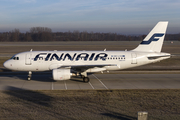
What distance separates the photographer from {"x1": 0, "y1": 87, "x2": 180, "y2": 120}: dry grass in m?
13.6

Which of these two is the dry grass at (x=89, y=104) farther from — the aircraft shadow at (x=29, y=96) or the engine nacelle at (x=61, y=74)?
the engine nacelle at (x=61, y=74)

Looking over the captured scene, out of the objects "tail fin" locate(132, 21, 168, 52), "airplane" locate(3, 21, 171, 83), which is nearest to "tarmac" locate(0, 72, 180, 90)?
"airplane" locate(3, 21, 171, 83)

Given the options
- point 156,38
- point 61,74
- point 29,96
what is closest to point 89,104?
point 29,96

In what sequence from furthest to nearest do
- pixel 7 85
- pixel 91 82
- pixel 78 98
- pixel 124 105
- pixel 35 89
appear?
pixel 91 82 < pixel 7 85 < pixel 35 89 < pixel 78 98 < pixel 124 105

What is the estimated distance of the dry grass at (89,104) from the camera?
13.6 m

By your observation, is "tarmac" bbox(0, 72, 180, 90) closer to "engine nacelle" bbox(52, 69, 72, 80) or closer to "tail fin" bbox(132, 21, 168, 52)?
"engine nacelle" bbox(52, 69, 72, 80)

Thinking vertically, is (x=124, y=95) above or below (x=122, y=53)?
below

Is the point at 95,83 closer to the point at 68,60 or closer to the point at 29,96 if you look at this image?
the point at 68,60

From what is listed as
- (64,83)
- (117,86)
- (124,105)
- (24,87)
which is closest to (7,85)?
(24,87)

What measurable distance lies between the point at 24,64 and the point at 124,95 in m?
13.3

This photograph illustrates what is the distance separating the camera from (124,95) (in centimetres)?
1880

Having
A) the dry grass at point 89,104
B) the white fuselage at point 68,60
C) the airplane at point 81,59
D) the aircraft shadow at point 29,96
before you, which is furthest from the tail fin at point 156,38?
the aircraft shadow at point 29,96

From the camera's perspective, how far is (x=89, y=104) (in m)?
16.1

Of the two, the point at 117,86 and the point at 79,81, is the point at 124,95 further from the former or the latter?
the point at 79,81
